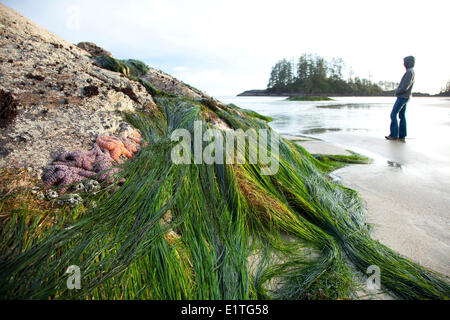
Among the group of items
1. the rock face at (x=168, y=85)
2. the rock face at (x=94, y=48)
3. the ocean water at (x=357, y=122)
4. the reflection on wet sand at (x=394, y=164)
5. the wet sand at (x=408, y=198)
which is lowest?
the wet sand at (x=408, y=198)

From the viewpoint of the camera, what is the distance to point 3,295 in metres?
1.05

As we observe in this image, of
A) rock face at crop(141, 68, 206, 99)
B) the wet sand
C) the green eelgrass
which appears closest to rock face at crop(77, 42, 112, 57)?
rock face at crop(141, 68, 206, 99)

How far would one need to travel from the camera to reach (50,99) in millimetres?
2920

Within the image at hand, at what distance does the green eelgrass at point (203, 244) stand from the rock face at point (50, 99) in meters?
0.79

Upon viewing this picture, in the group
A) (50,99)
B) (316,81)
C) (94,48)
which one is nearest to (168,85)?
(94,48)

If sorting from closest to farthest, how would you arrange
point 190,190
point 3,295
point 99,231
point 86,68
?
point 3,295, point 99,231, point 190,190, point 86,68

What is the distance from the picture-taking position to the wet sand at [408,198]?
166 centimetres

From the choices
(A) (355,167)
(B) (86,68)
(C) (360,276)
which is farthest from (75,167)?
(A) (355,167)

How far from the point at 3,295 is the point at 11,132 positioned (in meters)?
1.86

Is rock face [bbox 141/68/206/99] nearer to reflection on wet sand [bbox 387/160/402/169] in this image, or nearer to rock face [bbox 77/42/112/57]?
rock face [bbox 77/42/112/57]

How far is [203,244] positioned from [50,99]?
2.84m

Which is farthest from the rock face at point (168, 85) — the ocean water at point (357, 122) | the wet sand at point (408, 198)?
the wet sand at point (408, 198)

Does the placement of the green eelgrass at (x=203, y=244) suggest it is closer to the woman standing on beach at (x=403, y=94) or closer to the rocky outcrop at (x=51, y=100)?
the rocky outcrop at (x=51, y=100)
